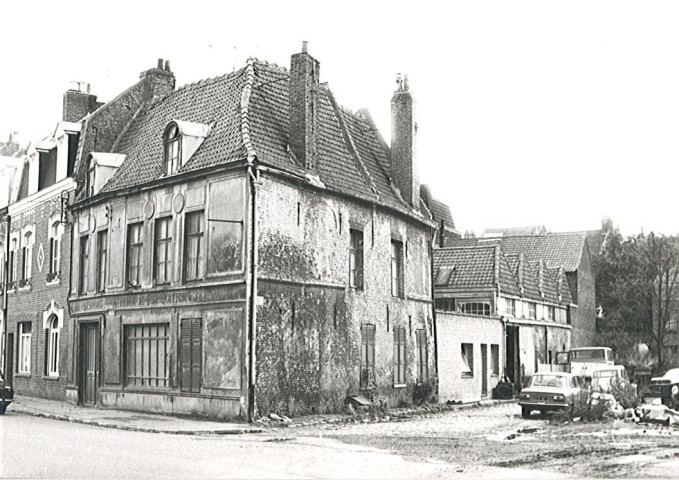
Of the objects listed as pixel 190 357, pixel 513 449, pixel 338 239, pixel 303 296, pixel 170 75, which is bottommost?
pixel 513 449

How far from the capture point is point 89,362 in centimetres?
2655

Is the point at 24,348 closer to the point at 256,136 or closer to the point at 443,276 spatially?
the point at 256,136

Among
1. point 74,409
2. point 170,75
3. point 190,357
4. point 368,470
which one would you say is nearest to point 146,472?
point 368,470

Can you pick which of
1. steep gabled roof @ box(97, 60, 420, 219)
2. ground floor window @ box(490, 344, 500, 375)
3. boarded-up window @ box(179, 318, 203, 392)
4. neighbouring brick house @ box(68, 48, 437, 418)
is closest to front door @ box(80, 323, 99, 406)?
neighbouring brick house @ box(68, 48, 437, 418)

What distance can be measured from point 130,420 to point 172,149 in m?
7.81

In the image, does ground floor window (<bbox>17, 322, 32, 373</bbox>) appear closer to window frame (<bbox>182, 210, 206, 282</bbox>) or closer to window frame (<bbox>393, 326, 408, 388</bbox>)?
window frame (<bbox>182, 210, 206, 282</bbox>)

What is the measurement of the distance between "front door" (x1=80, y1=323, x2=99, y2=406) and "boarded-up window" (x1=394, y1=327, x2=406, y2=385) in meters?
9.63

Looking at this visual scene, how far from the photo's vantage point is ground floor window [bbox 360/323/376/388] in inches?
978

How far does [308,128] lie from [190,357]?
728 cm

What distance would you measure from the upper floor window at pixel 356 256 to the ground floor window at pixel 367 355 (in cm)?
139

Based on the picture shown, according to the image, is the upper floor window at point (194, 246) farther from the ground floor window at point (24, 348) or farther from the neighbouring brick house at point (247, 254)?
the ground floor window at point (24, 348)

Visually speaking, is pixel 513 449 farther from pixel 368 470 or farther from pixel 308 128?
pixel 308 128

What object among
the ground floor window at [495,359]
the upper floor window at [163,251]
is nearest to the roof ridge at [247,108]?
the upper floor window at [163,251]

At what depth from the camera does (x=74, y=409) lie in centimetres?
2478
